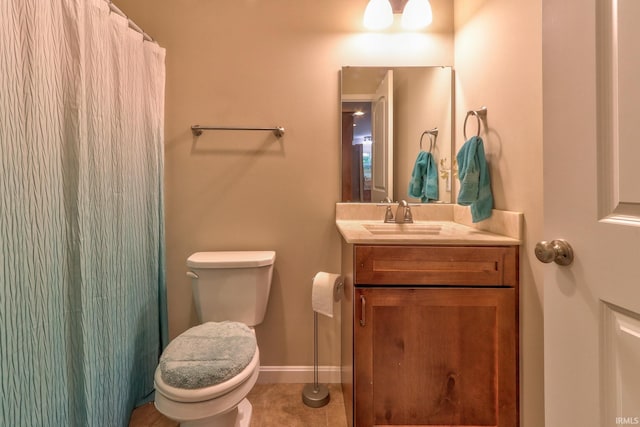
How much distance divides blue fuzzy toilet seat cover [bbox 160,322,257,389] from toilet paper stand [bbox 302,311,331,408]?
490 mm

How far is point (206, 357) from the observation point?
1.18 metres

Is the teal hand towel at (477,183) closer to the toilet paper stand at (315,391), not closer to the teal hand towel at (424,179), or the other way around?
the teal hand towel at (424,179)

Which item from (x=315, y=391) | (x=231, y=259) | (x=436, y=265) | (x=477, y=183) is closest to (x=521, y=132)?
(x=477, y=183)

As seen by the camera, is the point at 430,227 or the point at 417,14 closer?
the point at 430,227

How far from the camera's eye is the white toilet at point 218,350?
1114 millimetres

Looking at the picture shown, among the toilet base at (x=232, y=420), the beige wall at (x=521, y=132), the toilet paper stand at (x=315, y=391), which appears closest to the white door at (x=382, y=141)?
the beige wall at (x=521, y=132)

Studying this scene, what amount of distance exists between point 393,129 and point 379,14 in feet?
2.06

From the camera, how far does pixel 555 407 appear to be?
0.68m

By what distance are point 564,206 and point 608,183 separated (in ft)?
0.32

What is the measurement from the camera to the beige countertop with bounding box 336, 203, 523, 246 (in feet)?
3.92

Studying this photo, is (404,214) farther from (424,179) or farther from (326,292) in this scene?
(326,292)

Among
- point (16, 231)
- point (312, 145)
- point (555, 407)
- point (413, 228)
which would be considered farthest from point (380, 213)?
point (16, 231)
